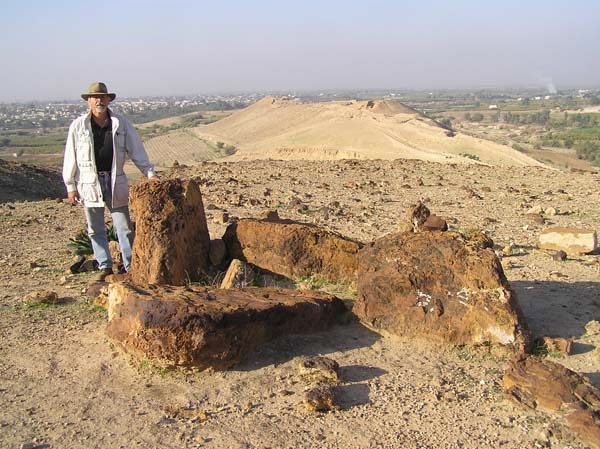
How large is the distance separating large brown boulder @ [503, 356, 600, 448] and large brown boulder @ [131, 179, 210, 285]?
2.97 meters

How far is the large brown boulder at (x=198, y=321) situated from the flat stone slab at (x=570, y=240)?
404 centimetres

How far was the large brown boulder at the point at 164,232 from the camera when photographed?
539cm

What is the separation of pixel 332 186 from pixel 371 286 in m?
8.25

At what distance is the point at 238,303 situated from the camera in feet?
14.4

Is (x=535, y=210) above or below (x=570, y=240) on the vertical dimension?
below

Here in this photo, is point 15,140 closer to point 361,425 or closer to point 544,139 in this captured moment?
point 544,139

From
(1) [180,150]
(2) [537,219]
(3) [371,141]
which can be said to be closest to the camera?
(2) [537,219]

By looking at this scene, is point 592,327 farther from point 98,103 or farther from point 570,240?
point 98,103

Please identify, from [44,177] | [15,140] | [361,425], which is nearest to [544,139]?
[44,177]

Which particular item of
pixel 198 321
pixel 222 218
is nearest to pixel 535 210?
pixel 222 218

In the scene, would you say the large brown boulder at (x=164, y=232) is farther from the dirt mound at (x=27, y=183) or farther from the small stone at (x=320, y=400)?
the dirt mound at (x=27, y=183)

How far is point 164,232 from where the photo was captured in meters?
5.41

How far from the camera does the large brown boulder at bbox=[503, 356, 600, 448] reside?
3566 mm

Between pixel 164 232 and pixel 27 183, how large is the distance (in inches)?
564
